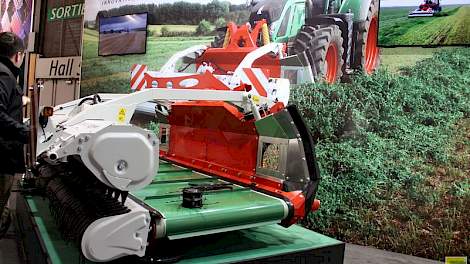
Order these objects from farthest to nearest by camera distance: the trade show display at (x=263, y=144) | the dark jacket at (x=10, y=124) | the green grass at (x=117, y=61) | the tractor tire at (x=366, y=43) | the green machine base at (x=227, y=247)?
the green grass at (x=117, y=61)
the tractor tire at (x=366, y=43)
the dark jacket at (x=10, y=124)
the green machine base at (x=227, y=247)
the trade show display at (x=263, y=144)

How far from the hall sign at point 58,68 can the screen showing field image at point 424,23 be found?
4907 millimetres

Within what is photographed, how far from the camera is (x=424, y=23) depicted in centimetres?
377

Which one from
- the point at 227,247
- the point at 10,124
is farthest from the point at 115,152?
the point at 10,124

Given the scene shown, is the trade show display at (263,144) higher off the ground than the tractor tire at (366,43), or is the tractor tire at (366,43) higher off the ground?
the tractor tire at (366,43)

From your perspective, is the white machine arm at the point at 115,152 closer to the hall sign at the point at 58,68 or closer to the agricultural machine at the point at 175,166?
the agricultural machine at the point at 175,166

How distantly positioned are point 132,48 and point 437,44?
13.2 feet

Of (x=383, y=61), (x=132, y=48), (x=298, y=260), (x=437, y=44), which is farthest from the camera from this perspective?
(x=132, y=48)

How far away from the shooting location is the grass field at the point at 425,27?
3.61 metres

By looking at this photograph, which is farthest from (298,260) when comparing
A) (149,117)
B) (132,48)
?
(132,48)

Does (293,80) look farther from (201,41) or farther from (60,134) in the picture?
(60,134)

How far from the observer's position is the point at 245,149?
303 centimetres

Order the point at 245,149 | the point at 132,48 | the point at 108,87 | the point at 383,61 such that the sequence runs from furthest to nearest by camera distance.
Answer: the point at 108,87 → the point at 132,48 → the point at 383,61 → the point at 245,149

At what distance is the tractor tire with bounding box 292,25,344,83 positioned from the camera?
4.36 metres

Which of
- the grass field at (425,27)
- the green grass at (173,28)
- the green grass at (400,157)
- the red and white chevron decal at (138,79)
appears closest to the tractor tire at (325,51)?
the green grass at (400,157)
